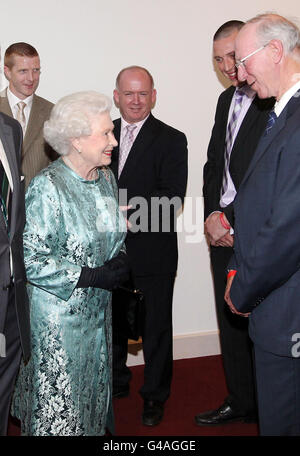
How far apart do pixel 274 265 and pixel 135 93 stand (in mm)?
1961

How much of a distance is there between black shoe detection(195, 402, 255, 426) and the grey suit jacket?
183cm

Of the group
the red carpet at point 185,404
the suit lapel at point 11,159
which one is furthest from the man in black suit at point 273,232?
the red carpet at point 185,404

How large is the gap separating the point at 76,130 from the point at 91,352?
1.02 metres

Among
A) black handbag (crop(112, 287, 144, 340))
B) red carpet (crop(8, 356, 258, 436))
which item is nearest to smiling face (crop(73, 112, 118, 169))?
black handbag (crop(112, 287, 144, 340))

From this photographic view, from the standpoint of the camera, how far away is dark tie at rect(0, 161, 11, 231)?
236 centimetres

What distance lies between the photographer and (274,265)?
2.09 m

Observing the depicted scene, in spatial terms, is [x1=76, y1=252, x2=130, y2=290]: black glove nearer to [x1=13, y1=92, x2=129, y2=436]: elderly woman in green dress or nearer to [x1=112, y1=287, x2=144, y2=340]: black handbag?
[x1=13, y1=92, x2=129, y2=436]: elderly woman in green dress

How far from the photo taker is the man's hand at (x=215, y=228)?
3.27 metres

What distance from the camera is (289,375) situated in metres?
2.19

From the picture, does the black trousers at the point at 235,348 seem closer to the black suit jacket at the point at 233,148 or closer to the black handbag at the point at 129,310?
the black suit jacket at the point at 233,148

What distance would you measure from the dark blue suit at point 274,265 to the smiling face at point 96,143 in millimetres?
721

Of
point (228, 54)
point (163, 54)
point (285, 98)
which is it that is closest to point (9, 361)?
point (285, 98)
